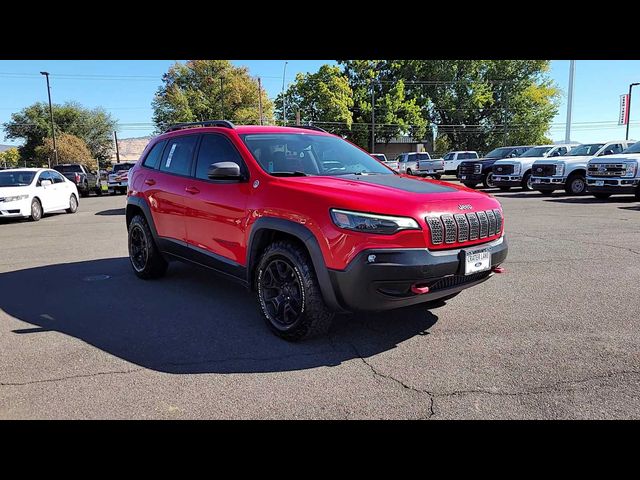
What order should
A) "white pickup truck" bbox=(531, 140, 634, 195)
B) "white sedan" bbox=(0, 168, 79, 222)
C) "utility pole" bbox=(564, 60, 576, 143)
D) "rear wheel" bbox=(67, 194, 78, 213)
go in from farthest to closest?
"utility pole" bbox=(564, 60, 576, 143)
"white pickup truck" bbox=(531, 140, 634, 195)
"rear wheel" bbox=(67, 194, 78, 213)
"white sedan" bbox=(0, 168, 79, 222)

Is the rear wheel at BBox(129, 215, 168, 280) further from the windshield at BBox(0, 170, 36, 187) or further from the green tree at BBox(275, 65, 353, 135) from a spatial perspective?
the green tree at BBox(275, 65, 353, 135)

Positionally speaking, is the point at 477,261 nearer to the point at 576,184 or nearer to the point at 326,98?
the point at 576,184

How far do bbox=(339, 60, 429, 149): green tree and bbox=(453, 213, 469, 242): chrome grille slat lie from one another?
52.3 m

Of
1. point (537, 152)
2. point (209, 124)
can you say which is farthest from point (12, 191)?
point (537, 152)

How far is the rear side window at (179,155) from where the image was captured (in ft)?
18.1

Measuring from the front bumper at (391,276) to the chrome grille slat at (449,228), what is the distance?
0.32 feet

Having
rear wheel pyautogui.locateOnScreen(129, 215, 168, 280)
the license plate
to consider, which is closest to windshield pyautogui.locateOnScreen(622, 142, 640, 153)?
the license plate

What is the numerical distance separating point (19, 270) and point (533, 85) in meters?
63.3

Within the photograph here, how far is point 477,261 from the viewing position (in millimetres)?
3938

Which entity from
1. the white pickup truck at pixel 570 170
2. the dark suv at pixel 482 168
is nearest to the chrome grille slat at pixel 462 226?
the white pickup truck at pixel 570 170

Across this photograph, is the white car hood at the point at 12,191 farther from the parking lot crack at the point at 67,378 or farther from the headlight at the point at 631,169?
the headlight at the point at 631,169

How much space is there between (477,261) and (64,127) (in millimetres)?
77165

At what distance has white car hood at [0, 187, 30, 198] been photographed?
13.4 m
